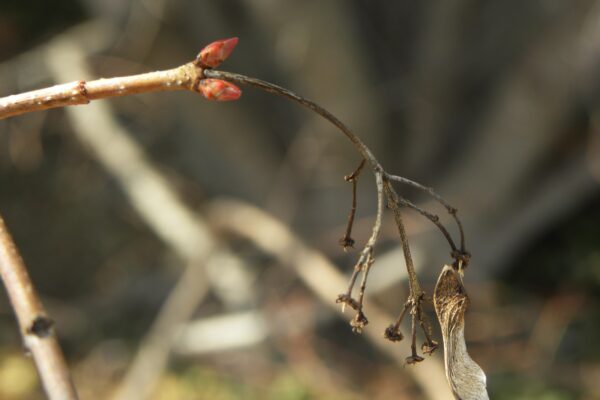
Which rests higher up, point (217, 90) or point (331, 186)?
point (331, 186)

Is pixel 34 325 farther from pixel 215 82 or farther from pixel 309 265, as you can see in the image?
pixel 309 265

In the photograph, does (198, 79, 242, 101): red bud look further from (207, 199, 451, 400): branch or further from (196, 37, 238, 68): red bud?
(207, 199, 451, 400): branch

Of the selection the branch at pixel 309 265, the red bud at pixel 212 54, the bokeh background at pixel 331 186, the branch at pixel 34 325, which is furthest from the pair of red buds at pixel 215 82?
the bokeh background at pixel 331 186

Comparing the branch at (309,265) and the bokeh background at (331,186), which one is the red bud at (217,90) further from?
the bokeh background at (331,186)

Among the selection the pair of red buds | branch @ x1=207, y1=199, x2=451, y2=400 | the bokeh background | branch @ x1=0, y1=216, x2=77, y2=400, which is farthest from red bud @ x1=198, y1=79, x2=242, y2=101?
the bokeh background

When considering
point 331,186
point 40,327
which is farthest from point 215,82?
point 331,186

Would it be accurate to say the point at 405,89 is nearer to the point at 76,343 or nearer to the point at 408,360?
the point at 76,343

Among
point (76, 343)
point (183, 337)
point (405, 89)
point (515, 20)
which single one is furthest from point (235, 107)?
point (76, 343)

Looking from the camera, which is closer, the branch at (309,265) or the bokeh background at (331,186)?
the branch at (309,265)
